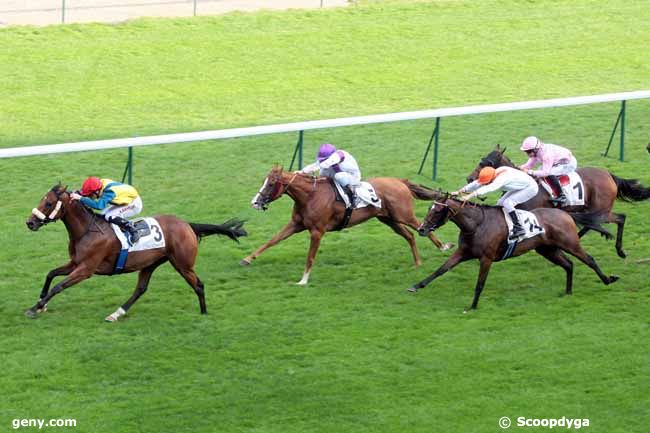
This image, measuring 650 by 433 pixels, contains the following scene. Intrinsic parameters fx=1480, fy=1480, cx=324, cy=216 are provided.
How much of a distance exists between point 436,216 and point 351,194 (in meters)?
1.48

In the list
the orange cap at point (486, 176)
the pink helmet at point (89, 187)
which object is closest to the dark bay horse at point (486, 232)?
the orange cap at point (486, 176)

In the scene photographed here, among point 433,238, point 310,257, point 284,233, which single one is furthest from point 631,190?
point 284,233

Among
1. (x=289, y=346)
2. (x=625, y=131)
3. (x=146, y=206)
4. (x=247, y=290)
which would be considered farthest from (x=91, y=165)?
(x=625, y=131)

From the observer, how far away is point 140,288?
1489cm

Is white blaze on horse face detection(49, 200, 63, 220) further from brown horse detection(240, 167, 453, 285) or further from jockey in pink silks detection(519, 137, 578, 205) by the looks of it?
jockey in pink silks detection(519, 137, 578, 205)

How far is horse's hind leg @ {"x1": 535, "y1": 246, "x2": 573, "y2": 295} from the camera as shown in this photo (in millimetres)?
15352

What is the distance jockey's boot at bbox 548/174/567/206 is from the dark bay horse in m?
1.04

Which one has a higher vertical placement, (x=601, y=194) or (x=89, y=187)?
(x=89, y=187)

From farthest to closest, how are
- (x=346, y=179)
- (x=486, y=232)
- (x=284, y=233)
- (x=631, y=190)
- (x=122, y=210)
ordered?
(x=631, y=190) < (x=284, y=233) < (x=346, y=179) < (x=486, y=232) < (x=122, y=210)

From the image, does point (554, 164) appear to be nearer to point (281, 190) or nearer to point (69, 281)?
point (281, 190)

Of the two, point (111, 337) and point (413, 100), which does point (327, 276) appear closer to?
point (111, 337)

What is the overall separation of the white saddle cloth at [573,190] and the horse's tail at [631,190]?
1.60 feet

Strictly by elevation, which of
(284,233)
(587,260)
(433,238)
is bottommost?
(433,238)

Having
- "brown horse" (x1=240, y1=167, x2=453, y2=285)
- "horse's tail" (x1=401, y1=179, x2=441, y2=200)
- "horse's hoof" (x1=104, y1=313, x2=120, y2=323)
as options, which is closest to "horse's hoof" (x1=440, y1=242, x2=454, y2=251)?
"brown horse" (x1=240, y1=167, x2=453, y2=285)
